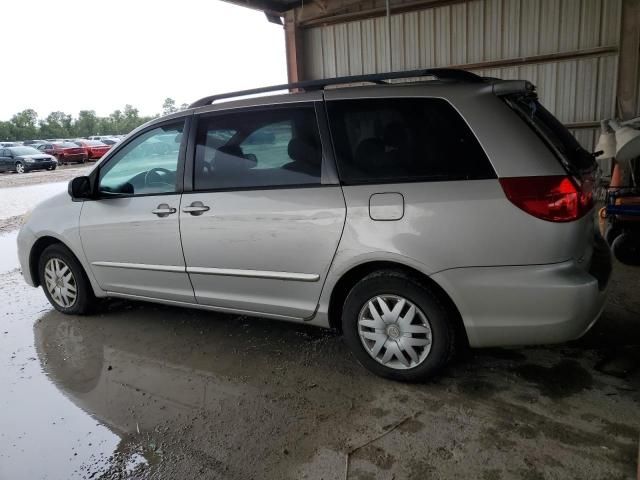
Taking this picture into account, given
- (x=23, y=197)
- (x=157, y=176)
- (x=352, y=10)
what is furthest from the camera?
(x=23, y=197)

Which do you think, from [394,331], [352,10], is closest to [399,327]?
[394,331]

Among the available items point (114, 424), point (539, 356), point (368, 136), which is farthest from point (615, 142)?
point (114, 424)

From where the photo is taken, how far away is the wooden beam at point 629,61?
28.3ft

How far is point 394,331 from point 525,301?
73 cm

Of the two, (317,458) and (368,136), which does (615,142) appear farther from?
(317,458)

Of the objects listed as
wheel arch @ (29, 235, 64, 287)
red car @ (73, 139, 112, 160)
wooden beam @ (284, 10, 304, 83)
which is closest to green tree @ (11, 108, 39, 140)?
red car @ (73, 139, 112, 160)

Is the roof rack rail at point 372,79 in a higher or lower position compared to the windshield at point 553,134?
higher

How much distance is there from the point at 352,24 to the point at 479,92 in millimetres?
9205

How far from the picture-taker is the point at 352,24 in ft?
36.4

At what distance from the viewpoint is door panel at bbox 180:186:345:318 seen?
301 centimetres

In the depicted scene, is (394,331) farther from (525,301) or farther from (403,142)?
(403,142)

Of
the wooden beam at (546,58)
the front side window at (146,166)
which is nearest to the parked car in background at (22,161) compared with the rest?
the wooden beam at (546,58)

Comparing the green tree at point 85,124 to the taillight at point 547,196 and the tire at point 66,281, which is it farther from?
the taillight at point 547,196

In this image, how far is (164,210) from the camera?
3578mm
